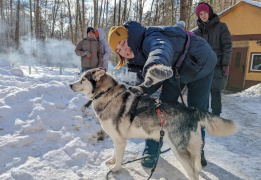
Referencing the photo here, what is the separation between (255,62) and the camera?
1088 centimetres

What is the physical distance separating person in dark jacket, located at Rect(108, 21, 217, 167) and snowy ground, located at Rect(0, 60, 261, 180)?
24.3 inches

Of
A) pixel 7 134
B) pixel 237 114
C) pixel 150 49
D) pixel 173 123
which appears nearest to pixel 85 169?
pixel 173 123

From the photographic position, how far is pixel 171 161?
2740mm

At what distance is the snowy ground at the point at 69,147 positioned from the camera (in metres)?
2.41

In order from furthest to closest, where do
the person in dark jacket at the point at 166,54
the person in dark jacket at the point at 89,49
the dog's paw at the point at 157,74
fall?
the person in dark jacket at the point at 89,49, the person in dark jacket at the point at 166,54, the dog's paw at the point at 157,74

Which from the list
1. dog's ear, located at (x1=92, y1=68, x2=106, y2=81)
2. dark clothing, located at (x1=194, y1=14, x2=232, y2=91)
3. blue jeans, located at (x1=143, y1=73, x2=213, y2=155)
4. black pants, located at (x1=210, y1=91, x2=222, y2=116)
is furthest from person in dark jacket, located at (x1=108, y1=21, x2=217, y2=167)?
black pants, located at (x1=210, y1=91, x2=222, y2=116)

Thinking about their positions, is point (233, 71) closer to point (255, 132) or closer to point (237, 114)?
point (237, 114)

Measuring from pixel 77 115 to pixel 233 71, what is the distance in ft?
37.6

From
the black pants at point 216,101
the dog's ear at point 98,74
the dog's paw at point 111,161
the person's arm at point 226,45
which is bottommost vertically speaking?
the dog's paw at point 111,161

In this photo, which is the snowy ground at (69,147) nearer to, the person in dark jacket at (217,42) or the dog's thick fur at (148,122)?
the dog's thick fur at (148,122)

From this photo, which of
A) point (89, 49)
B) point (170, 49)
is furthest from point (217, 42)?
point (89, 49)

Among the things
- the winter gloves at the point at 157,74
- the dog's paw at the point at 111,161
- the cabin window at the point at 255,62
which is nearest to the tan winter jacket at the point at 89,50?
the dog's paw at the point at 111,161

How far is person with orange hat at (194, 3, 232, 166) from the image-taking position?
144 inches

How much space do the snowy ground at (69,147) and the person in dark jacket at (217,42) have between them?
1.03 meters
